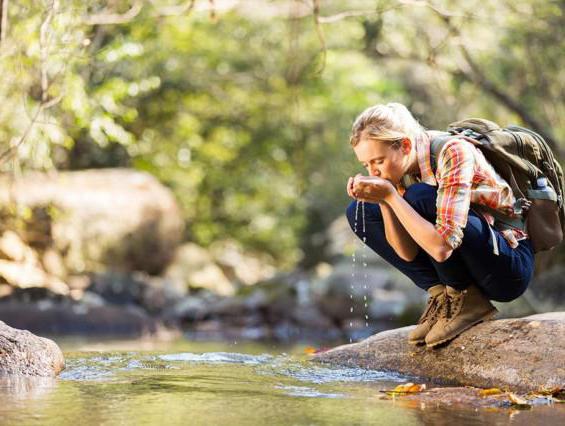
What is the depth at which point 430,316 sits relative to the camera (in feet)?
15.5

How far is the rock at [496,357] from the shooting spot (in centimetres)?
427

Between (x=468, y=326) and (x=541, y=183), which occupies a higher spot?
(x=541, y=183)

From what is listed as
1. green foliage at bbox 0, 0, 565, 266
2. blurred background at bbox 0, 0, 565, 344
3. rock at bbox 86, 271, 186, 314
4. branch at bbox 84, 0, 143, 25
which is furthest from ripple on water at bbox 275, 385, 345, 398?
rock at bbox 86, 271, 186, 314

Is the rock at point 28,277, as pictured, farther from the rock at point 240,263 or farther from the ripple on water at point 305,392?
the ripple on water at point 305,392

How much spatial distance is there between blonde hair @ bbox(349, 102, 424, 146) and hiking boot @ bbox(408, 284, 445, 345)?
90cm

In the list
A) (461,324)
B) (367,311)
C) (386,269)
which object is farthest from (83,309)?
(461,324)

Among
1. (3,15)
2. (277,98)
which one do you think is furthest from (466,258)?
(277,98)

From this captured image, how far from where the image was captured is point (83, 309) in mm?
11672

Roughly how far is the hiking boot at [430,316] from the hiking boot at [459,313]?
40 mm

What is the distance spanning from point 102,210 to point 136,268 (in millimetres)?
1182

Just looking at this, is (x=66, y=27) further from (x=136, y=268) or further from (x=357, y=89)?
(x=357, y=89)

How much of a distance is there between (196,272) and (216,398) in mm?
13538

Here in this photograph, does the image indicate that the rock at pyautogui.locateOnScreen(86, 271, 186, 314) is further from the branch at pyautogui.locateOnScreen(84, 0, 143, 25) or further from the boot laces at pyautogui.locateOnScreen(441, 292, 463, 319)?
the boot laces at pyautogui.locateOnScreen(441, 292, 463, 319)

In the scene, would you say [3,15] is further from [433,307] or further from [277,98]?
[277,98]
